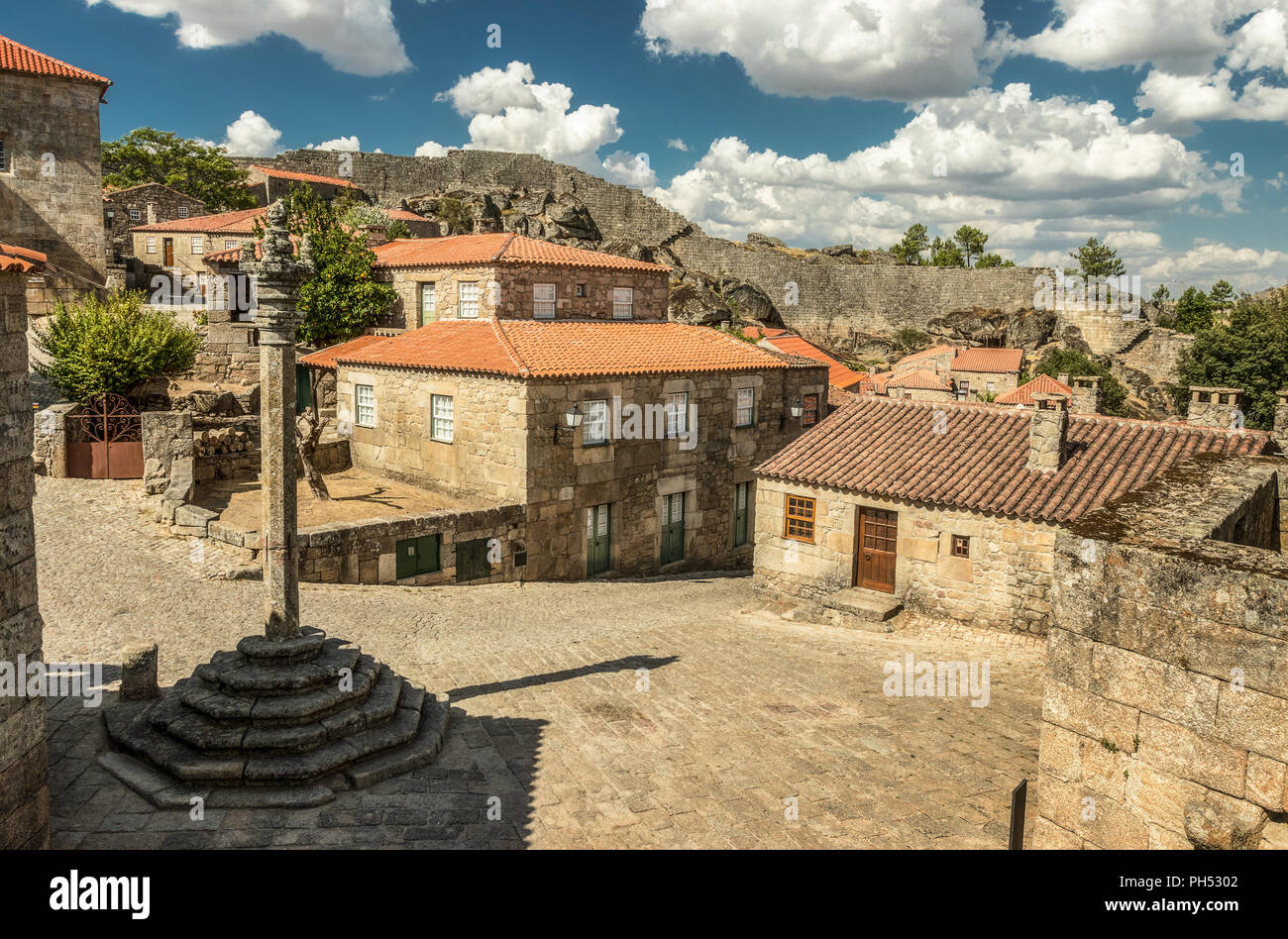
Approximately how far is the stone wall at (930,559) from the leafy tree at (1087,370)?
35.0 metres

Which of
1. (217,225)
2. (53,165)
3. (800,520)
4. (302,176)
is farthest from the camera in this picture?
(302,176)

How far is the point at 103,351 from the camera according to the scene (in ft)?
63.1

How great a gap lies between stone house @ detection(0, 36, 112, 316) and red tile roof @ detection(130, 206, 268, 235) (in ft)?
24.1

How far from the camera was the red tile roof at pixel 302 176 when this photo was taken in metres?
51.9

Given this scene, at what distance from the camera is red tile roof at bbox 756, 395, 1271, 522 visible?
14.8 meters

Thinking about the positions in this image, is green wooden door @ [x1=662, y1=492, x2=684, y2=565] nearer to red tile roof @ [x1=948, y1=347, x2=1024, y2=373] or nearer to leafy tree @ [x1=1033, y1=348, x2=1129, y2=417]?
leafy tree @ [x1=1033, y1=348, x2=1129, y2=417]

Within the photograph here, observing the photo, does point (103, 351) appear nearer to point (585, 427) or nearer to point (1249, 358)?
point (585, 427)

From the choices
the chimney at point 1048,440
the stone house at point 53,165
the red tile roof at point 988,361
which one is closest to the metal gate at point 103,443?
the stone house at point 53,165

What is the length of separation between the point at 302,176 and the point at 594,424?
141 feet

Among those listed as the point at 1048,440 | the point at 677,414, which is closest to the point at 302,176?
the point at 677,414

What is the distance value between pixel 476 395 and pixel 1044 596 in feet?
39.3

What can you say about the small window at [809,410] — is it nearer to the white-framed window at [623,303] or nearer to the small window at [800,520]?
the white-framed window at [623,303]
